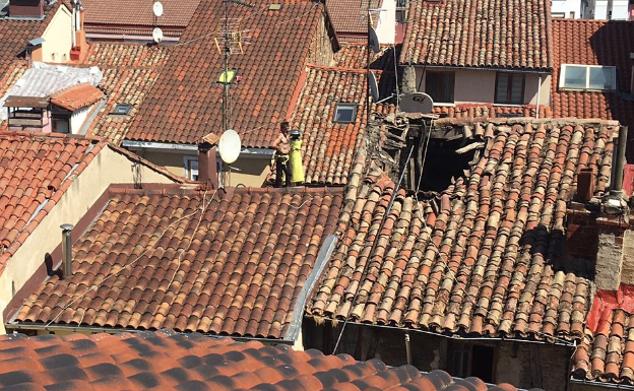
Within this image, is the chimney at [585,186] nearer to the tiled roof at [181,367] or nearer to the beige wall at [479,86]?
the tiled roof at [181,367]

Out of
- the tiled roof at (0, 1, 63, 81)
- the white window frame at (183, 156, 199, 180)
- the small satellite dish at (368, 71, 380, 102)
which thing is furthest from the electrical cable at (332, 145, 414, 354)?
the tiled roof at (0, 1, 63, 81)

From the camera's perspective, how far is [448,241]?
49.1 ft

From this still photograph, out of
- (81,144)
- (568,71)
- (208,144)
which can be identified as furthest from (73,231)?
(568,71)

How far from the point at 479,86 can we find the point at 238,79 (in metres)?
7.51

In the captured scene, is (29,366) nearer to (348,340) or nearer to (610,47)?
(348,340)

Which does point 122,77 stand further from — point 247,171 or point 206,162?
point 206,162

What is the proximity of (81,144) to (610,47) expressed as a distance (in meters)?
24.4

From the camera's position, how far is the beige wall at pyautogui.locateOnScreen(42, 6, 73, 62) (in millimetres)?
37938

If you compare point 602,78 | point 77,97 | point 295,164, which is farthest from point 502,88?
point 295,164

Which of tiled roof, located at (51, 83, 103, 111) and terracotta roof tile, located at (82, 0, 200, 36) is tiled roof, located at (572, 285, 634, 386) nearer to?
tiled roof, located at (51, 83, 103, 111)

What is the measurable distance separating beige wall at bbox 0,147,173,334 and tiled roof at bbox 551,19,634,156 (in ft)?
60.8

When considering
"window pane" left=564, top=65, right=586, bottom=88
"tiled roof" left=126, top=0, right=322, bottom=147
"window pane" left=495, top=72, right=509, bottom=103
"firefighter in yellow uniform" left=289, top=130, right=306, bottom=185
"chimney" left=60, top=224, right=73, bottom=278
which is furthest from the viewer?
"window pane" left=564, top=65, right=586, bottom=88

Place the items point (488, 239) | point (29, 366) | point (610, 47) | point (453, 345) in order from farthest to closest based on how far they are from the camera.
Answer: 1. point (610, 47)
2. point (488, 239)
3. point (453, 345)
4. point (29, 366)

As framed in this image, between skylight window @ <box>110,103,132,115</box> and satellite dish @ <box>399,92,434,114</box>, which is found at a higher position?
satellite dish @ <box>399,92,434,114</box>
